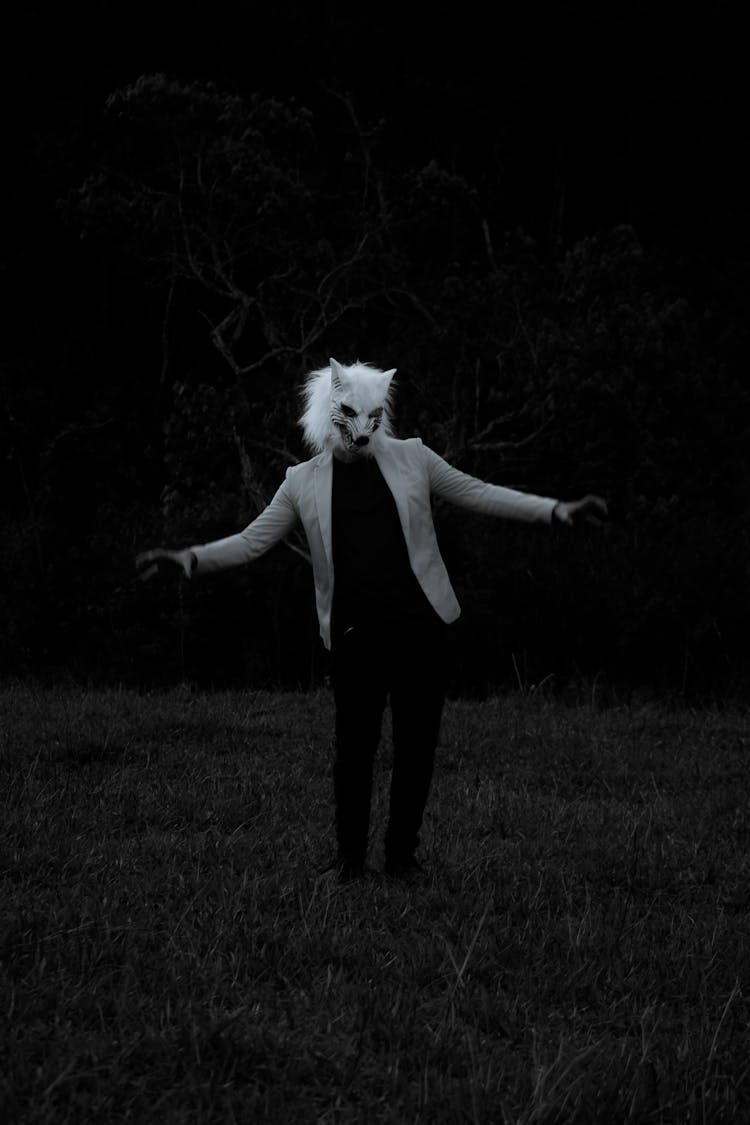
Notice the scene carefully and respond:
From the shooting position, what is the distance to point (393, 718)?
490 centimetres

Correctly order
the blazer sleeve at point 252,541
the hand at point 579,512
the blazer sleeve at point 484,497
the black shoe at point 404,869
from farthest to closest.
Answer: the black shoe at point 404,869 < the blazer sleeve at point 252,541 < the blazer sleeve at point 484,497 < the hand at point 579,512

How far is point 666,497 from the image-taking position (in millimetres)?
17125

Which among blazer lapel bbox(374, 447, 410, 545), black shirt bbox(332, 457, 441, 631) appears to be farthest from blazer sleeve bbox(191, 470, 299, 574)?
blazer lapel bbox(374, 447, 410, 545)

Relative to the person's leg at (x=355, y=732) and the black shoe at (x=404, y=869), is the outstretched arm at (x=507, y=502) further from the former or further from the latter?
the black shoe at (x=404, y=869)

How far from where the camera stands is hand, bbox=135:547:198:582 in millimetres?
4527

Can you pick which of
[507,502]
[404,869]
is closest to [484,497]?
[507,502]

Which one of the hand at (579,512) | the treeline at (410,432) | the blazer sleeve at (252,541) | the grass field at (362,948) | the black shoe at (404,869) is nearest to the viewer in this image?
the grass field at (362,948)

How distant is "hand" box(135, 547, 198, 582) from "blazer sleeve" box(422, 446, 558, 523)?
1.08 meters

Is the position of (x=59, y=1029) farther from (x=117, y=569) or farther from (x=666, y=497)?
(x=666, y=497)

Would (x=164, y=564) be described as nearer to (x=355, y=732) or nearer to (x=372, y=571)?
(x=372, y=571)

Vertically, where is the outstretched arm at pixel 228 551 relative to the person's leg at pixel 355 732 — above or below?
above

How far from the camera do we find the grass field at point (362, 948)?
9.52 feet

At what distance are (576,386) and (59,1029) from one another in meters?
12.6

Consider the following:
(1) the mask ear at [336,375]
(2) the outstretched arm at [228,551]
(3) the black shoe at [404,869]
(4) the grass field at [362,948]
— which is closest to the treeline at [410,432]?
(4) the grass field at [362,948]
